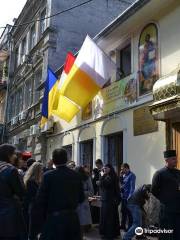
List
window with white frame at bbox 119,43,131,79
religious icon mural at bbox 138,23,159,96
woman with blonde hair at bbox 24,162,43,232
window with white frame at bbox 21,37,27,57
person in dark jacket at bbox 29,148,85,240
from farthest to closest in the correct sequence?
1. window with white frame at bbox 21,37,27,57
2. window with white frame at bbox 119,43,131,79
3. religious icon mural at bbox 138,23,159,96
4. woman with blonde hair at bbox 24,162,43,232
5. person in dark jacket at bbox 29,148,85,240

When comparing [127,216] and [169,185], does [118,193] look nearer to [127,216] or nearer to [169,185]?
[127,216]

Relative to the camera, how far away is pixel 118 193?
28.9 feet

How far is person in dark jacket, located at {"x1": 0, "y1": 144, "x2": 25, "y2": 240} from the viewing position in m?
4.27

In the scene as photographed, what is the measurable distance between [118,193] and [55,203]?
4808 millimetres

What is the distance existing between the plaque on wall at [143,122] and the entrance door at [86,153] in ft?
11.5

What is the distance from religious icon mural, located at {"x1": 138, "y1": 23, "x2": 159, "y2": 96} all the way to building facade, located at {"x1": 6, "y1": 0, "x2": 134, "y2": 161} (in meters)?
7.33

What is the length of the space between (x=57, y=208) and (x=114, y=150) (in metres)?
Answer: 8.50

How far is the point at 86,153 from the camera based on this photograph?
14.5 m

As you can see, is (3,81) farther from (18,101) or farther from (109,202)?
(109,202)

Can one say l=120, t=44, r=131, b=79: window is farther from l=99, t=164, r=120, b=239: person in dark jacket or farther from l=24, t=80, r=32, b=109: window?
l=24, t=80, r=32, b=109: window

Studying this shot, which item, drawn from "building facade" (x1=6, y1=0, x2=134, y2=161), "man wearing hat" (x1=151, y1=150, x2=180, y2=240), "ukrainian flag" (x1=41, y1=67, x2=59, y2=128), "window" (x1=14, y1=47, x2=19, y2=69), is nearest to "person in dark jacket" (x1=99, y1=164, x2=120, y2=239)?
"man wearing hat" (x1=151, y1=150, x2=180, y2=240)

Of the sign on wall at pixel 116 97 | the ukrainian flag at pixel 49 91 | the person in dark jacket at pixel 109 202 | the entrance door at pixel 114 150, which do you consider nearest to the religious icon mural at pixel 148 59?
the sign on wall at pixel 116 97

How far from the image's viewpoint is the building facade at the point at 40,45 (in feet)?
62.7

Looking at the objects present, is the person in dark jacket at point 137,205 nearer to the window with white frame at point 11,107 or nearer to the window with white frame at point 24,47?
the window with white frame at point 24,47
